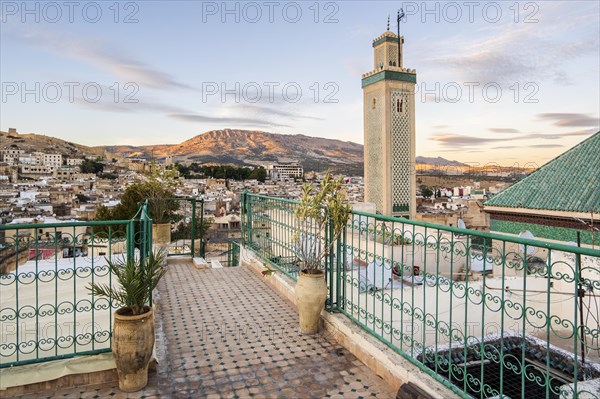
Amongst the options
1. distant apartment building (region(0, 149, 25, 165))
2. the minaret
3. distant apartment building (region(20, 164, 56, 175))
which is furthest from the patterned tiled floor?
distant apartment building (region(0, 149, 25, 165))

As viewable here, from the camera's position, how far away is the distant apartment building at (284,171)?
82.8 metres

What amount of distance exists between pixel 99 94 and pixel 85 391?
7.08 meters

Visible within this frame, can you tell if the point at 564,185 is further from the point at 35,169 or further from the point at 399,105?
the point at 35,169

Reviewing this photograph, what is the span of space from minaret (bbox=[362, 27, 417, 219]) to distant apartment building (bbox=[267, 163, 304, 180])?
192ft

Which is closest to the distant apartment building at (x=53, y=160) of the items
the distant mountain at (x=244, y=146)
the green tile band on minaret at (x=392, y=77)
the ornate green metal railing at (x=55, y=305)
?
the distant mountain at (x=244, y=146)

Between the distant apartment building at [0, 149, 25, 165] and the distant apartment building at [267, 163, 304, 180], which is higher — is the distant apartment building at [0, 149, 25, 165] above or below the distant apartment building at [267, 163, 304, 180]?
above

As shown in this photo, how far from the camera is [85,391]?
2812 millimetres

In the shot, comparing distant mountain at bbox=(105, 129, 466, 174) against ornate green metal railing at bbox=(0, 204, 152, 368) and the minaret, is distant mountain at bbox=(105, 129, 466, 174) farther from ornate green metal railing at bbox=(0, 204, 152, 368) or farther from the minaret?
ornate green metal railing at bbox=(0, 204, 152, 368)

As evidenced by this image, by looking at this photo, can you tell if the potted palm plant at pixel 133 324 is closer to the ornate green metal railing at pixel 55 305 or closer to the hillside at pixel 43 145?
the ornate green metal railing at pixel 55 305

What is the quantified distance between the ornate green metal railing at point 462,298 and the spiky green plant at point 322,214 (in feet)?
0.34

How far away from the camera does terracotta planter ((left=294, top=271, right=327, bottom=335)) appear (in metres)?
3.83

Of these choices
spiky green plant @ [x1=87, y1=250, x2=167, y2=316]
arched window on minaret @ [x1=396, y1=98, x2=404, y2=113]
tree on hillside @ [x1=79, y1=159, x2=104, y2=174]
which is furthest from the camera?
tree on hillside @ [x1=79, y1=159, x2=104, y2=174]

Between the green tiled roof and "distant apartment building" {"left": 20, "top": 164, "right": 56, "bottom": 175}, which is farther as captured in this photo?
"distant apartment building" {"left": 20, "top": 164, "right": 56, "bottom": 175}

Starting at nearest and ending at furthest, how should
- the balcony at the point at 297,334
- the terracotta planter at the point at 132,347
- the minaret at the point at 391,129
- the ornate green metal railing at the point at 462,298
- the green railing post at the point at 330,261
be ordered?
the ornate green metal railing at the point at 462,298, the balcony at the point at 297,334, the terracotta planter at the point at 132,347, the green railing post at the point at 330,261, the minaret at the point at 391,129
